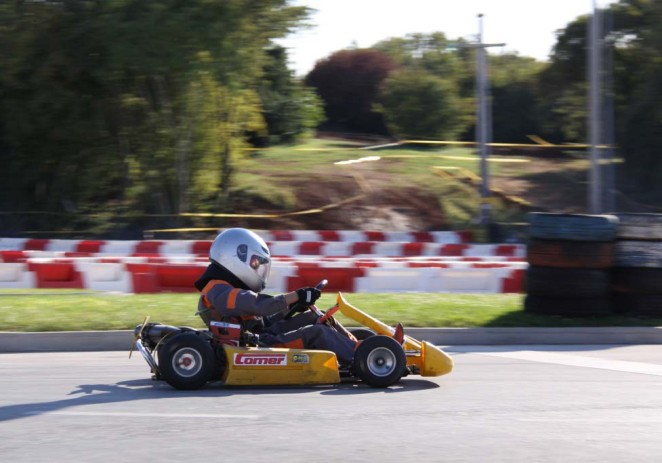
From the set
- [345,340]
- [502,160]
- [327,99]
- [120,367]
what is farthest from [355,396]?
[327,99]

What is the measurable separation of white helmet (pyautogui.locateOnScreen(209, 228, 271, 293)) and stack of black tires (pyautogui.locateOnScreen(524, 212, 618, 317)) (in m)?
4.32

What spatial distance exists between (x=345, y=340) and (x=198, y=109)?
50.9 ft

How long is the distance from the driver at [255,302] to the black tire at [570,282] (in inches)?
161

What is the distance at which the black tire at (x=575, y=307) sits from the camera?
10.6m

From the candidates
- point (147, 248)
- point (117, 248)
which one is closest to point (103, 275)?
point (117, 248)

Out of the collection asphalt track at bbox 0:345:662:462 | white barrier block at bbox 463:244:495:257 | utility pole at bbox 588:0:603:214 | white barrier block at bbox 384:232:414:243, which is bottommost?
asphalt track at bbox 0:345:662:462

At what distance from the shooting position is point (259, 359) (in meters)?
7.00

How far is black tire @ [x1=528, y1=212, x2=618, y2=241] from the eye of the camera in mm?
10523

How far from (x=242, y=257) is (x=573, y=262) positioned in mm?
4583

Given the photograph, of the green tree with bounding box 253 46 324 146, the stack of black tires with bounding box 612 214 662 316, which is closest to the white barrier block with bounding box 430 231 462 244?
the stack of black tires with bounding box 612 214 662 316

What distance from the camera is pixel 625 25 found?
83.2ft

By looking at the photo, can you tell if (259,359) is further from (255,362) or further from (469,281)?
(469,281)

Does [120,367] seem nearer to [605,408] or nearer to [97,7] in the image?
[605,408]

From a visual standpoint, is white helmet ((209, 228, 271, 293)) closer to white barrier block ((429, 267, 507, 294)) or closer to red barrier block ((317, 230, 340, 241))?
white barrier block ((429, 267, 507, 294))
